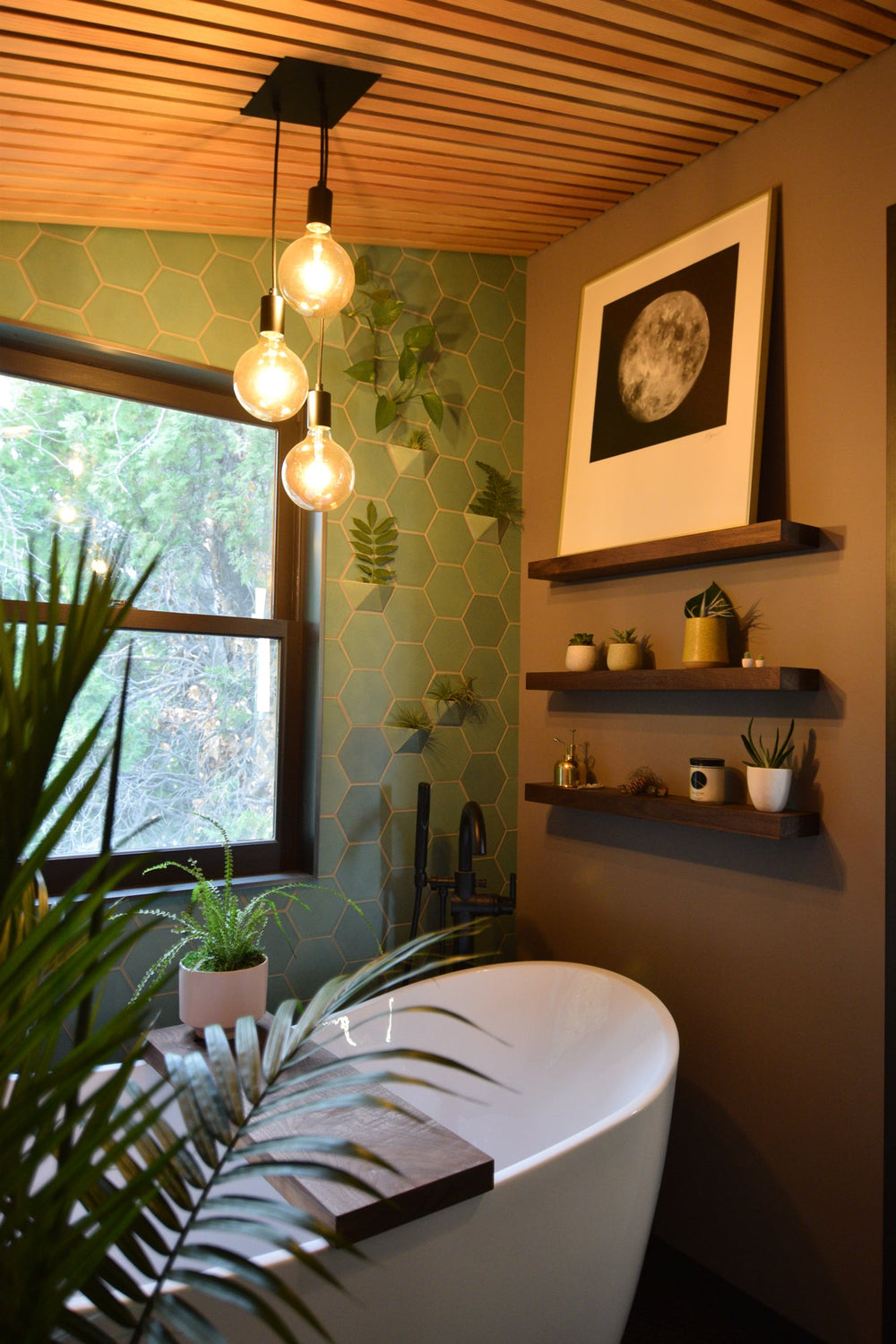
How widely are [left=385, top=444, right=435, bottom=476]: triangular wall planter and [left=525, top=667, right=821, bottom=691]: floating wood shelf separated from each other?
2.33ft

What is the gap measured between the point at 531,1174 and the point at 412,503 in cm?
186

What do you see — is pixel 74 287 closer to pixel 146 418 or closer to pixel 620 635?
pixel 146 418

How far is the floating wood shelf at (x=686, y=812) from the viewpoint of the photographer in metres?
1.95

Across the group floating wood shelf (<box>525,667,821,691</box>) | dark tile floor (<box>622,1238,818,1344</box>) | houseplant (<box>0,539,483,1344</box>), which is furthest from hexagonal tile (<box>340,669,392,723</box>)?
houseplant (<box>0,539,483,1344</box>)

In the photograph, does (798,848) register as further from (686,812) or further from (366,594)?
(366,594)

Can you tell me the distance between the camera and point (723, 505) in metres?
2.17

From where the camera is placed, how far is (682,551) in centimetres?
221

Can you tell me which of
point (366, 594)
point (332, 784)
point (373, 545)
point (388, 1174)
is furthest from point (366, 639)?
point (388, 1174)

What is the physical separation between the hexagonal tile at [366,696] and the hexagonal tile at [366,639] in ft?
0.11

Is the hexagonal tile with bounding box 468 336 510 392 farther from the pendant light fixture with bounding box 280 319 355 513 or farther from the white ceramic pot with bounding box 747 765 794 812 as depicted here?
the white ceramic pot with bounding box 747 765 794 812

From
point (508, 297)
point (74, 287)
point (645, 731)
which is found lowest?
point (645, 731)

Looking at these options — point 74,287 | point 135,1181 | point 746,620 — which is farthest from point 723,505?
point 135,1181

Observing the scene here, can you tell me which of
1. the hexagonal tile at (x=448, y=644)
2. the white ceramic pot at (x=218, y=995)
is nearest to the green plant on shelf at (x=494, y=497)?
the hexagonal tile at (x=448, y=644)

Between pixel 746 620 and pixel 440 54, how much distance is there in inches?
54.0
